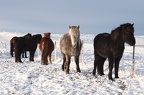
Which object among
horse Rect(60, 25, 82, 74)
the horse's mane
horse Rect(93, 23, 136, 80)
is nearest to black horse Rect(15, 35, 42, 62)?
horse Rect(60, 25, 82, 74)

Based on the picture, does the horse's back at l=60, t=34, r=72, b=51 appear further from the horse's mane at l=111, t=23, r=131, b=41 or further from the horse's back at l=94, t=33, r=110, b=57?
the horse's mane at l=111, t=23, r=131, b=41

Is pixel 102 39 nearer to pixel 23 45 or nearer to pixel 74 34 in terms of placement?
pixel 74 34

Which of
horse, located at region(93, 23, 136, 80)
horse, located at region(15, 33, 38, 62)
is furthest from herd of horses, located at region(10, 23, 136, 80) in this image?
horse, located at region(15, 33, 38, 62)

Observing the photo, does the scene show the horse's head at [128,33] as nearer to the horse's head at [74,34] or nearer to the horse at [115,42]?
the horse at [115,42]

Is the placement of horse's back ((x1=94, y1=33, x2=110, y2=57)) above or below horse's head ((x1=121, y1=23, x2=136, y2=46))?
below

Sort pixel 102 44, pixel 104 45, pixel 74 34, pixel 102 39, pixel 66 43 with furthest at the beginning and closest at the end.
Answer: pixel 66 43, pixel 74 34, pixel 102 39, pixel 102 44, pixel 104 45

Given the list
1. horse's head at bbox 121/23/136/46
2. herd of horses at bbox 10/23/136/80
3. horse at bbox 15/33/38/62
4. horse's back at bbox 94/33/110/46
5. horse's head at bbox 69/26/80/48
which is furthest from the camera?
horse at bbox 15/33/38/62

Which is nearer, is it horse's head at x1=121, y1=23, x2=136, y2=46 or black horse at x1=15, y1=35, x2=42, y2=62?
horse's head at x1=121, y1=23, x2=136, y2=46

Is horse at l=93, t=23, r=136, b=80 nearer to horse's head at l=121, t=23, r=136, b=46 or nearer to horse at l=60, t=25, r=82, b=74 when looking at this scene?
horse's head at l=121, t=23, r=136, b=46

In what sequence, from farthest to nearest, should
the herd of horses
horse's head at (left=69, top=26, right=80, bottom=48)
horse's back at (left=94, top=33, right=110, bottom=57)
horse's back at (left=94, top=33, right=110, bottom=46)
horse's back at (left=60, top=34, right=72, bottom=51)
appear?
horse's back at (left=60, top=34, right=72, bottom=51) < horse's head at (left=69, top=26, right=80, bottom=48) < horse's back at (left=94, top=33, right=110, bottom=46) < horse's back at (left=94, top=33, right=110, bottom=57) < the herd of horses


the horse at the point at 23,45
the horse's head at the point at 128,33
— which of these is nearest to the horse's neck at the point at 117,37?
the horse's head at the point at 128,33

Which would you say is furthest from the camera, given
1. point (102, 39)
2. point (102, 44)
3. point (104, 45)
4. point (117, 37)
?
point (102, 39)

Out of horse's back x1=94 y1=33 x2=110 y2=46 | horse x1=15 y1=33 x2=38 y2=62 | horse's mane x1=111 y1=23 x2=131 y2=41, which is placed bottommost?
horse x1=15 y1=33 x2=38 y2=62

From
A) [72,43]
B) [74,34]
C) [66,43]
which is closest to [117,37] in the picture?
[74,34]
